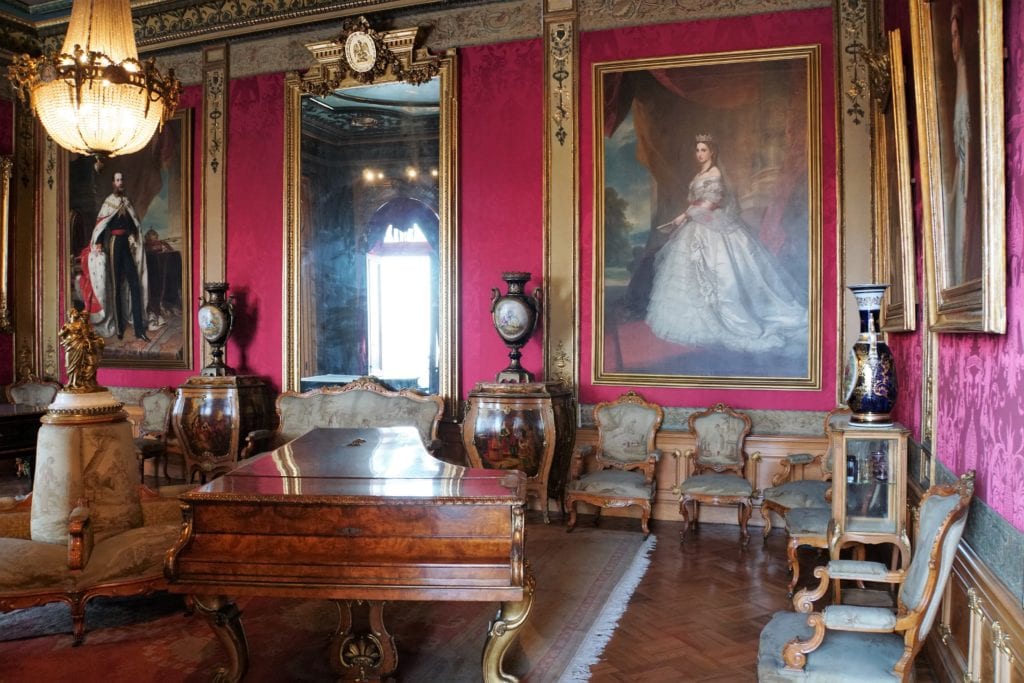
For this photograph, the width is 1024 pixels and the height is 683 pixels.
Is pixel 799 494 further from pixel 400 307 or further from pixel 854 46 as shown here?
pixel 400 307

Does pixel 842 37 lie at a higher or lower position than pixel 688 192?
higher

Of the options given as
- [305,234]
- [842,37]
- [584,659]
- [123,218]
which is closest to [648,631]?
[584,659]

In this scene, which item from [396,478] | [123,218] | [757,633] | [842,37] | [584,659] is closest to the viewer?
[396,478]

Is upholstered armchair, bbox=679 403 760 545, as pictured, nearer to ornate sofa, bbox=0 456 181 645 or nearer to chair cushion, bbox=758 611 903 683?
chair cushion, bbox=758 611 903 683

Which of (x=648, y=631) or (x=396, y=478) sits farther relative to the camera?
(x=648, y=631)

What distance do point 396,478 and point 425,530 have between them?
1.23ft

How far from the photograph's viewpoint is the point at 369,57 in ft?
24.0

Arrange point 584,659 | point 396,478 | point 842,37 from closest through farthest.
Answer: point 396,478, point 584,659, point 842,37

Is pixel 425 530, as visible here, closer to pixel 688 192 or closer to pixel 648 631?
pixel 648 631

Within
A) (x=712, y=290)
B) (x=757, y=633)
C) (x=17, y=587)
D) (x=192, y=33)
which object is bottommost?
(x=757, y=633)

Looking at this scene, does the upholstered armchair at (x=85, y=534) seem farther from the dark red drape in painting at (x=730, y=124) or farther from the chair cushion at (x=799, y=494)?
the dark red drape in painting at (x=730, y=124)

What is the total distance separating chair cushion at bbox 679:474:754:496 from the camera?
5602 mm

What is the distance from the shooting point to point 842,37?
6098 millimetres

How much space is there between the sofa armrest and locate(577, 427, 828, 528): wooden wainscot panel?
3.90 metres
